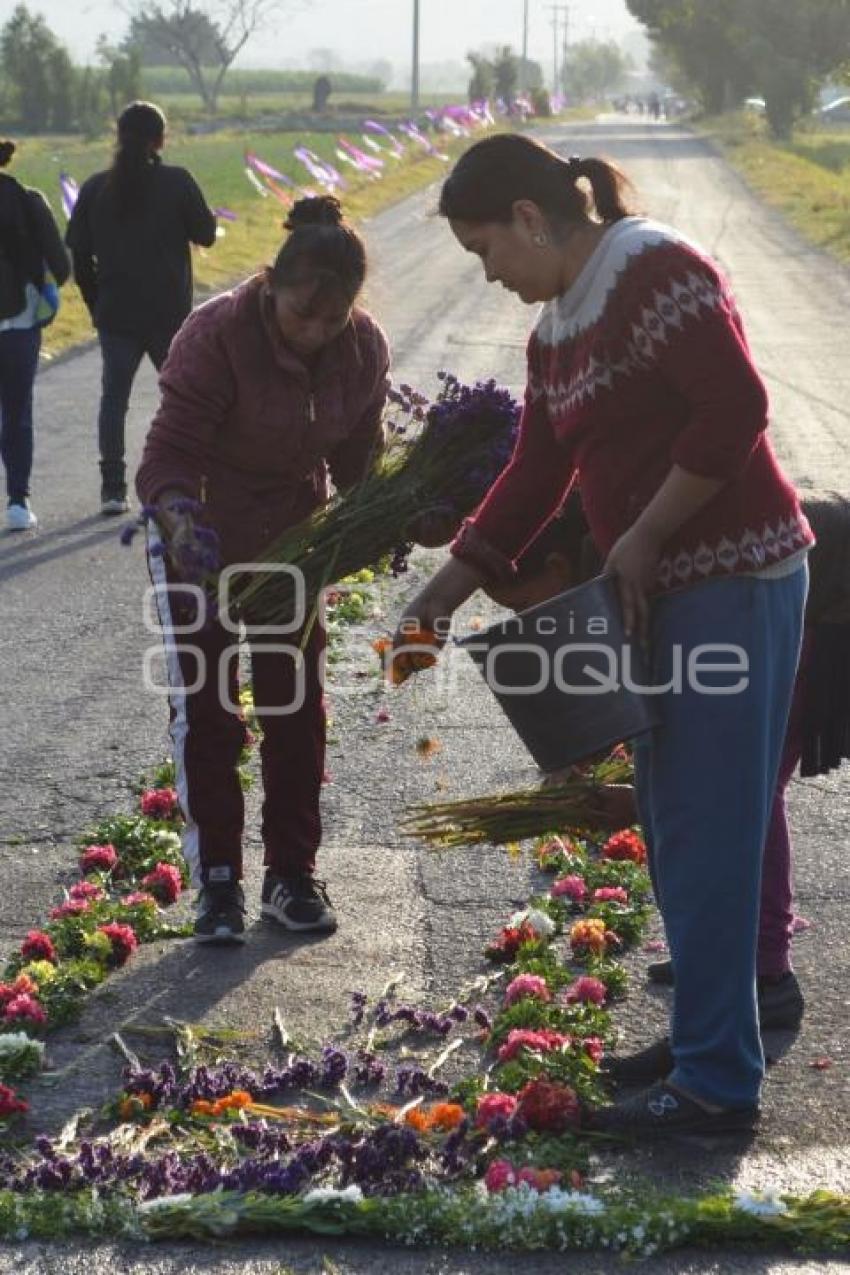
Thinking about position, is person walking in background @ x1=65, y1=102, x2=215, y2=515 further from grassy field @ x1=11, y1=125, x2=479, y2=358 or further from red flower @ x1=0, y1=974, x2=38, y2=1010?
red flower @ x1=0, y1=974, x2=38, y2=1010

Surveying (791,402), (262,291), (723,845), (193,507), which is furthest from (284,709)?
(791,402)

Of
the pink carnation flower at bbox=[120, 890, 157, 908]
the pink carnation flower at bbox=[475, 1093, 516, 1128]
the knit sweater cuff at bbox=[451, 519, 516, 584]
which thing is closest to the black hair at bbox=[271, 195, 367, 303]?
the knit sweater cuff at bbox=[451, 519, 516, 584]

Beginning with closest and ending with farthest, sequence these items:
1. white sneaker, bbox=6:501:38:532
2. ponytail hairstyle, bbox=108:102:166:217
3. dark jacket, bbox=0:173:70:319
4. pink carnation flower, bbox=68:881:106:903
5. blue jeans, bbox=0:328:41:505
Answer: pink carnation flower, bbox=68:881:106:903 → ponytail hairstyle, bbox=108:102:166:217 → dark jacket, bbox=0:173:70:319 → blue jeans, bbox=0:328:41:505 → white sneaker, bbox=6:501:38:532

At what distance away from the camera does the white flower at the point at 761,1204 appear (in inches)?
143

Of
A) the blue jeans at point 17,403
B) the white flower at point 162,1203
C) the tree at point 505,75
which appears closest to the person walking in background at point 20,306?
the blue jeans at point 17,403

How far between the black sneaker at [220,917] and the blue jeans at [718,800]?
56.9 inches

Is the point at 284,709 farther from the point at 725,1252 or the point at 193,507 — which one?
the point at 725,1252

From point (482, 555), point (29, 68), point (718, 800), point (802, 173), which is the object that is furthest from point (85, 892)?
point (29, 68)

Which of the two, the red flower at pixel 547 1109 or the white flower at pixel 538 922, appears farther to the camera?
the white flower at pixel 538 922

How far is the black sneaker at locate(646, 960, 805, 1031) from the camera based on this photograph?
464 cm

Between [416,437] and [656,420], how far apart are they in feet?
4.52

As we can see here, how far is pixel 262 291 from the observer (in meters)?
4.87

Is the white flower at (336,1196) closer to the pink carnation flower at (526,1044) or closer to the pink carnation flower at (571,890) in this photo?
the pink carnation flower at (526,1044)

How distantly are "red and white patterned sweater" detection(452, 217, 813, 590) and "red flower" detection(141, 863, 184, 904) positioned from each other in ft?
6.44
